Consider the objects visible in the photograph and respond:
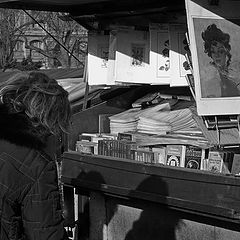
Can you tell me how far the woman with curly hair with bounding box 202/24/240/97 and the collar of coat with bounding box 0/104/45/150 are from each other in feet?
3.99

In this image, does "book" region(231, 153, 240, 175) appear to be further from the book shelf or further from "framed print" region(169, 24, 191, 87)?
"framed print" region(169, 24, 191, 87)

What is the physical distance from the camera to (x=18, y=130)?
2.57m

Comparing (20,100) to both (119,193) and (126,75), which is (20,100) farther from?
(126,75)

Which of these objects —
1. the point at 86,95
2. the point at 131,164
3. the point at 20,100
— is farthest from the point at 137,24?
the point at 20,100

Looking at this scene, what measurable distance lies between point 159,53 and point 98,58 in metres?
0.62

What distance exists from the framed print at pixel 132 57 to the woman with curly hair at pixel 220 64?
105 cm

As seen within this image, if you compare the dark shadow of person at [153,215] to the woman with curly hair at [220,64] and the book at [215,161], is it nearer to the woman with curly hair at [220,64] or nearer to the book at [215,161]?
the book at [215,161]

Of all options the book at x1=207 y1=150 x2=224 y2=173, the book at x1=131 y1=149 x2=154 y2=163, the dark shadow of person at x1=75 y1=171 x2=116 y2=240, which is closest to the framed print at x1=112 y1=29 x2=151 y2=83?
the book at x1=131 y1=149 x2=154 y2=163

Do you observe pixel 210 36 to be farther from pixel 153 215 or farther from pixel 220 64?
pixel 153 215

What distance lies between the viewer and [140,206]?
152 inches

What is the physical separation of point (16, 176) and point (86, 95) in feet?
8.76

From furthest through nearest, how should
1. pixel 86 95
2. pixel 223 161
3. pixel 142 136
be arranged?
pixel 86 95, pixel 142 136, pixel 223 161

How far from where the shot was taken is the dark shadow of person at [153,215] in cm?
349

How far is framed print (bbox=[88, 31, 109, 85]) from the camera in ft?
16.0
